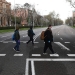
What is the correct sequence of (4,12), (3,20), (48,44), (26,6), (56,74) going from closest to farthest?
1. (56,74)
2. (48,44)
3. (4,12)
4. (3,20)
5. (26,6)

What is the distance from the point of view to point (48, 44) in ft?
42.4

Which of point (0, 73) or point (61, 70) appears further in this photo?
point (61, 70)

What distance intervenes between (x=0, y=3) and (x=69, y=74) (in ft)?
315

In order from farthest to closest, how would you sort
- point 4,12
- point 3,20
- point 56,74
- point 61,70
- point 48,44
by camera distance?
point 3,20, point 4,12, point 48,44, point 61,70, point 56,74

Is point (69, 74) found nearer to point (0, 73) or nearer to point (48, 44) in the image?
point (0, 73)

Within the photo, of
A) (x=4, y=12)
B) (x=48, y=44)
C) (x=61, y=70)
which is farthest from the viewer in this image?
(x=4, y=12)

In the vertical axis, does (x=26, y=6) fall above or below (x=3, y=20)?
above

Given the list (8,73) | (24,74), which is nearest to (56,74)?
(24,74)

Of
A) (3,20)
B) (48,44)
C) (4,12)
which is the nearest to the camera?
(48,44)

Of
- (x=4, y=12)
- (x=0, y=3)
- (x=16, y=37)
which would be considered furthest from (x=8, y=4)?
(x=16, y=37)

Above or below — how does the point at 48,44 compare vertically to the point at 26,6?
below

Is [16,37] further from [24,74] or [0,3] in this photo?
[0,3]

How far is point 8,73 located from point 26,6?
9884cm

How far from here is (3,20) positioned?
324 ft
